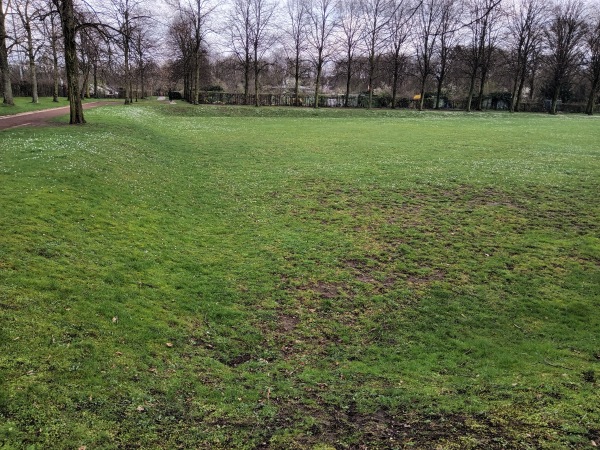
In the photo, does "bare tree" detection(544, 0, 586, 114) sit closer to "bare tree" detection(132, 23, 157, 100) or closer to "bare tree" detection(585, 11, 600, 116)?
"bare tree" detection(585, 11, 600, 116)

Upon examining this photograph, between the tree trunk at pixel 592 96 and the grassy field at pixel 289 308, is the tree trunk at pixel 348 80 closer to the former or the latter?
the tree trunk at pixel 592 96

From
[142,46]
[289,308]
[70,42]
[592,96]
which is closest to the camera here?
[289,308]

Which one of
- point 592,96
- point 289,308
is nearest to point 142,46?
point 289,308

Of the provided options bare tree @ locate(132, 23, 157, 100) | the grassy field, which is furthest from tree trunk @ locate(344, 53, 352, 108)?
the grassy field

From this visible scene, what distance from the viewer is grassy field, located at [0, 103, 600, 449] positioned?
14.8 feet

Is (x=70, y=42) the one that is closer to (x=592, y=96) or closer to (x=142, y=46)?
(x=142, y=46)

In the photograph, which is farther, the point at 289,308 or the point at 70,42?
the point at 70,42

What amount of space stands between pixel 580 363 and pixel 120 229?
9.27 m

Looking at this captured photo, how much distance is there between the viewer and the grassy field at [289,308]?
4500 millimetres

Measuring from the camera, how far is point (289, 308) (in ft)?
25.8

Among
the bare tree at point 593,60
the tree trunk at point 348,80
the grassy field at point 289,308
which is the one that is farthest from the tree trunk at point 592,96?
the grassy field at point 289,308

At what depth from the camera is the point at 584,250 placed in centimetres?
1020

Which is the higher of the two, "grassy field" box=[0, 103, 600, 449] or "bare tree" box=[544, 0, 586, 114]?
"bare tree" box=[544, 0, 586, 114]

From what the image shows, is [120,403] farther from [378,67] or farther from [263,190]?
[378,67]
